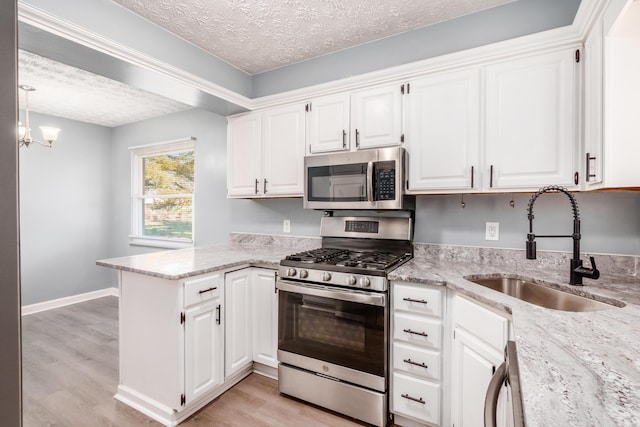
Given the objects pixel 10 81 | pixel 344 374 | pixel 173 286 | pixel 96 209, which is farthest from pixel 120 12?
pixel 96 209

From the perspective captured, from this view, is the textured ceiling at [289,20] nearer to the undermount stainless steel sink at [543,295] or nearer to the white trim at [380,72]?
the white trim at [380,72]

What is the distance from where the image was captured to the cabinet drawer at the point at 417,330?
1722 millimetres

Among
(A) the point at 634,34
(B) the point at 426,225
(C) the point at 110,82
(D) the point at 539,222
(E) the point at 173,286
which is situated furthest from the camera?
(C) the point at 110,82

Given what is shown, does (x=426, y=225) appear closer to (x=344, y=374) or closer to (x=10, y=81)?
(x=344, y=374)

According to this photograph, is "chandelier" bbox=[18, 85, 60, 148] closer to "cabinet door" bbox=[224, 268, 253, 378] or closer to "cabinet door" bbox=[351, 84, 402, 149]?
"cabinet door" bbox=[224, 268, 253, 378]

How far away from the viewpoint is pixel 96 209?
4.57 metres

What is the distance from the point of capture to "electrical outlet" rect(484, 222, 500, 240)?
210 centimetres

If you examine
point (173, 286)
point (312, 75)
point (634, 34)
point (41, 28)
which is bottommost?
point (173, 286)

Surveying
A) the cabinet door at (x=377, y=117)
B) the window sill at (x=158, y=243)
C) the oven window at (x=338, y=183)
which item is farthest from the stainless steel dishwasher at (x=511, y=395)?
the window sill at (x=158, y=243)

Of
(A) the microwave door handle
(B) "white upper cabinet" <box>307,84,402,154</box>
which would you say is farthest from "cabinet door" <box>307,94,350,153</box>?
(A) the microwave door handle

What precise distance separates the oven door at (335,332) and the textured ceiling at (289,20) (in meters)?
1.81

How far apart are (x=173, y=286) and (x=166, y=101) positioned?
8.47 ft

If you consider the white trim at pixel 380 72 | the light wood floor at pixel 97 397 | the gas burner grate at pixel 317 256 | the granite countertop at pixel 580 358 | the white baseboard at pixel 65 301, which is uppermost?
the white trim at pixel 380 72

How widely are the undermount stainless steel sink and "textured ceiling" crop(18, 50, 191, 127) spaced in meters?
3.63
